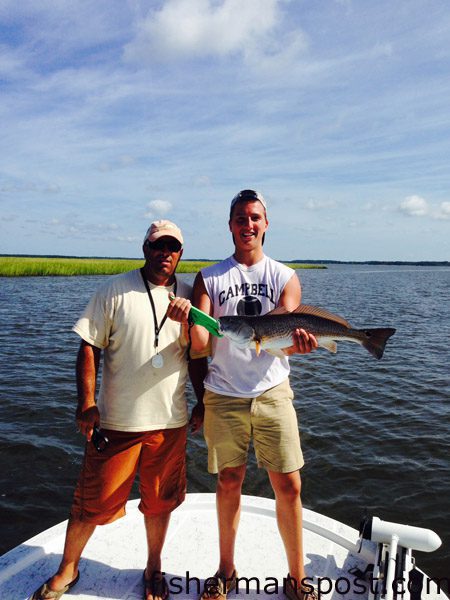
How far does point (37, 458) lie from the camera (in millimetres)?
8039

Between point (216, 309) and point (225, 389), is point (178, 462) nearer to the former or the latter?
point (225, 389)

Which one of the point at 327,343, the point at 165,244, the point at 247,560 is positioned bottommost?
the point at 247,560

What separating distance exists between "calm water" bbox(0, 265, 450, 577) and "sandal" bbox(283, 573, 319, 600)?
9.01 feet

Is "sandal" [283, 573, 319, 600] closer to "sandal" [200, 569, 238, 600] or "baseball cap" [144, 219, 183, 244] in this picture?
"sandal" [200, 569, 238, 600]

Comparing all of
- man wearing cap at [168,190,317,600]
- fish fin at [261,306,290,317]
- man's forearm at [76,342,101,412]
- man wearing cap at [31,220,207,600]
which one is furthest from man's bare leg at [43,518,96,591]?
fish fin at [261,306,290,317]

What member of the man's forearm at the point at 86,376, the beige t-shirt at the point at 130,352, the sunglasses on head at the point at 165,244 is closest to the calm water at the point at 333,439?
the man's forearm at the point at 86,376

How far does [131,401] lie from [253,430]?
0.96 metres

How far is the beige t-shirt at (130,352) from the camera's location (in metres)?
3.57

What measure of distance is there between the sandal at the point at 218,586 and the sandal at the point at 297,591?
43 cm

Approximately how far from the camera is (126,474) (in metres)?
3.61

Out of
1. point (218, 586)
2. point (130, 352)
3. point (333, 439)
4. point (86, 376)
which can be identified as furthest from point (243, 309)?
point (333, 439)

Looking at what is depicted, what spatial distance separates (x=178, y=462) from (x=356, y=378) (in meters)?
10.4

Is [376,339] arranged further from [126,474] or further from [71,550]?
[71,550]

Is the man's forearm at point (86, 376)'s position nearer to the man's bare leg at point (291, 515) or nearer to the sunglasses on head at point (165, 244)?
the sunglasses on head at point (165, 244)
